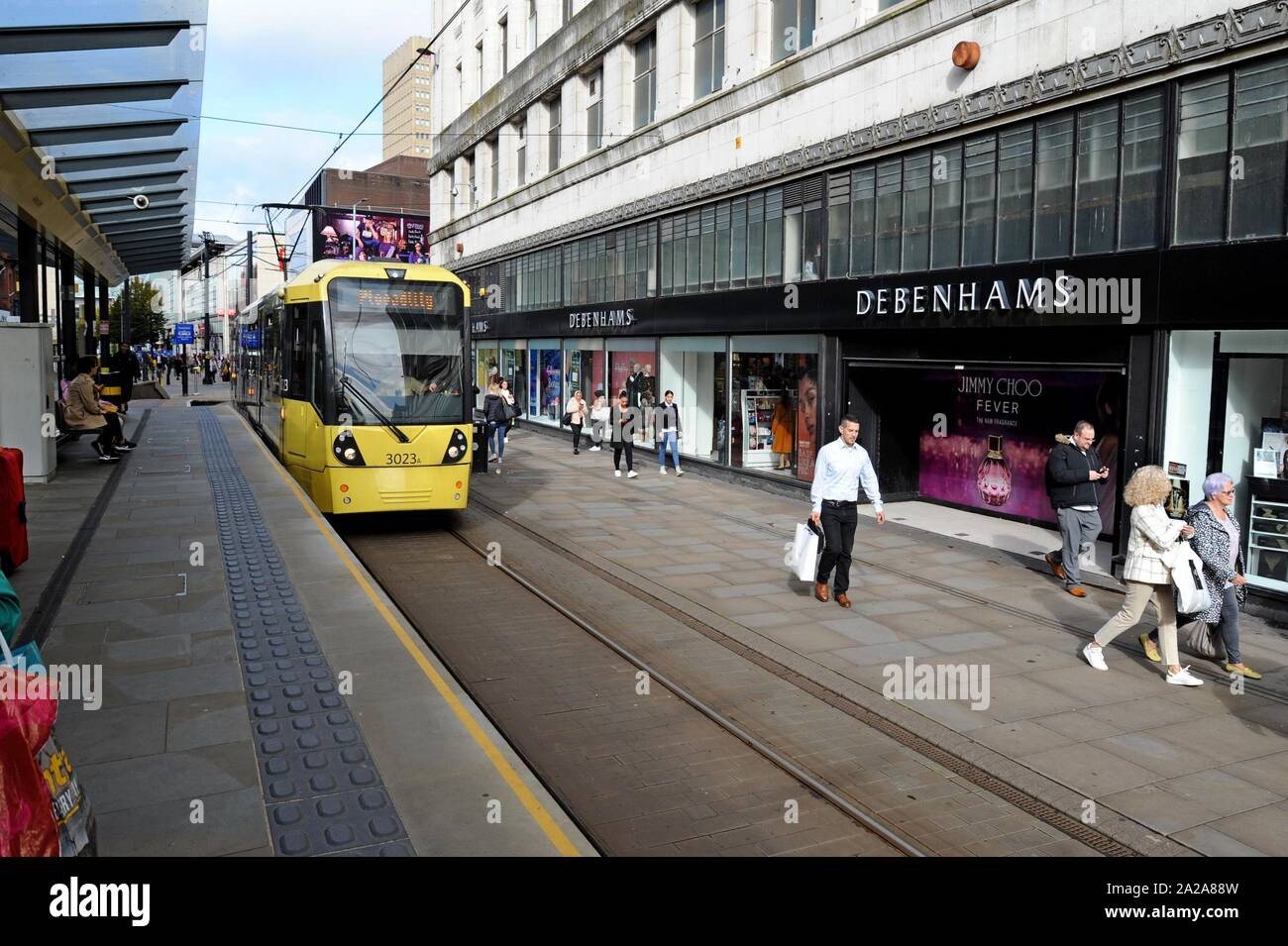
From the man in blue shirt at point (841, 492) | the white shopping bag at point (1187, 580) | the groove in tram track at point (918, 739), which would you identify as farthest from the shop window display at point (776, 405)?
the white shopping bag at point (1187, 580)

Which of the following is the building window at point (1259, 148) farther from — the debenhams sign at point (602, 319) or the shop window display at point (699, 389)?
the debenhams sign at point (602, 319)

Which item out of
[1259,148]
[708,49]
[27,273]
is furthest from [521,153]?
[1259,148]

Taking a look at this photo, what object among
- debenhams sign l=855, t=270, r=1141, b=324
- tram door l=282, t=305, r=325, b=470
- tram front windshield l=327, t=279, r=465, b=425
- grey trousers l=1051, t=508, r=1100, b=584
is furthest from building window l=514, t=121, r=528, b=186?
grey trousers l=1051, t=508, r=1100, b=584

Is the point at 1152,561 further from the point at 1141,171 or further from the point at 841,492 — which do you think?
the point at 1141,171

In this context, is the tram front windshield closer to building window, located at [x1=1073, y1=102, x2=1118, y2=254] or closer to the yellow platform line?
the yellow platform line

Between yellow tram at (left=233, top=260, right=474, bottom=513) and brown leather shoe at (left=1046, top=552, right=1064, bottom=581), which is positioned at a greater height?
yellow tram at (left=233, top=260, right=474, bottom=513)

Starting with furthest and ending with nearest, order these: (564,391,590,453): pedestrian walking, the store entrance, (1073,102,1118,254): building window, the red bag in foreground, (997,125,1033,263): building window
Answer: (564,391,590,453): pedestrian walking
the store entrance
(997,125,1033,263): building window
(1073,102,1118,254): building window
the red bag in foreground

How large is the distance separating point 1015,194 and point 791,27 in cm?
692

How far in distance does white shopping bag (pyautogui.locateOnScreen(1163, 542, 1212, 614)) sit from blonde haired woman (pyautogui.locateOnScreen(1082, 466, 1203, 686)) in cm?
6

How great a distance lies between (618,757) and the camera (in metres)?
6.34

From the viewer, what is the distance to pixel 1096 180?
473 inches

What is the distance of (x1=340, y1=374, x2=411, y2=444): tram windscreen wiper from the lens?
12.7 m

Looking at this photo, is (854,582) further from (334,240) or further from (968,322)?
(334,240)

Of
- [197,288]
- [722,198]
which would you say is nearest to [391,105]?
[197,288]
